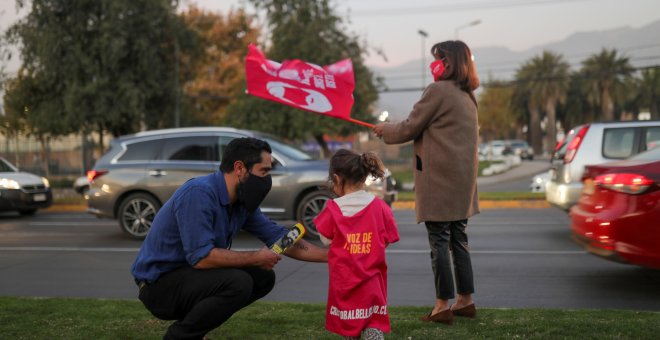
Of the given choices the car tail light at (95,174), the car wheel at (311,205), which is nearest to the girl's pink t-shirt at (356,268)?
the car wheel at (311,205)

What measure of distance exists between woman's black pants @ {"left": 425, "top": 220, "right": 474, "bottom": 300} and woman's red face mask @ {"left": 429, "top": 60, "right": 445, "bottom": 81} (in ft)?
3.39

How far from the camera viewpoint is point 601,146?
10.3m

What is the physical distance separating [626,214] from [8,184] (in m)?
13.0

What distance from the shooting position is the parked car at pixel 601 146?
10242 mm

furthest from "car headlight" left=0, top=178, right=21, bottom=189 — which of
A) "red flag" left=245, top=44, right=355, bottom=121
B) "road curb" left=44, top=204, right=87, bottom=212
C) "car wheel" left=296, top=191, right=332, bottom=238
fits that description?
"red flag" left=245, top=44, right=355, bottom=121

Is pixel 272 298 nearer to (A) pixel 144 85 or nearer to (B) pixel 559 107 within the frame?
(A) pixel 144 85

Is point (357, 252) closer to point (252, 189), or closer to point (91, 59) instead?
point (252, 189)

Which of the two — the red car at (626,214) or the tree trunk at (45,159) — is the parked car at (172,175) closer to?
the red car at (626,214)

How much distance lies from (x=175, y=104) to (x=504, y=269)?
2027 centimetres

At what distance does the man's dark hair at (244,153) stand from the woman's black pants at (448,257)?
1.62 meters

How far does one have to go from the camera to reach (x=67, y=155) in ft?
109

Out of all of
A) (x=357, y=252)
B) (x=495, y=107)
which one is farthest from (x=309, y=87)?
(x=495, y=107)

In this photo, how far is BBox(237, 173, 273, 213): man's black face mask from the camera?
3.84m

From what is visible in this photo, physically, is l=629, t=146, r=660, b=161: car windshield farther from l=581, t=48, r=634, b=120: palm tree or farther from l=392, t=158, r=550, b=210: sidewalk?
l=581, t=48, r=634, b=120: palm tree
